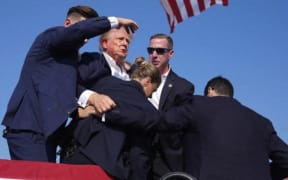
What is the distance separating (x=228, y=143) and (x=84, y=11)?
161 centimetres

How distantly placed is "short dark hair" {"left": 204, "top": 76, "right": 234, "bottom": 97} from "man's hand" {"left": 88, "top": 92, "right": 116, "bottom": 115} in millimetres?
1499

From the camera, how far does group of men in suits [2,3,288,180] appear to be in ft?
12.8

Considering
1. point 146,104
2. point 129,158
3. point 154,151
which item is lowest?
point 154,151

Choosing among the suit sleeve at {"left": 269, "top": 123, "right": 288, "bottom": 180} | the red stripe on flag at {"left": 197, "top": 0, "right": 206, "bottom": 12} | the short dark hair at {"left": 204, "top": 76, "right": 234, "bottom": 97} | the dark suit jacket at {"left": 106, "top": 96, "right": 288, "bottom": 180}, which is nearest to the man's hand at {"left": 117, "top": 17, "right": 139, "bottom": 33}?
the dark suit jacket at {"left": 106, "top": 96, "right": 288, "bottom": 180}

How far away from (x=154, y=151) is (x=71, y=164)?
115 centimetres

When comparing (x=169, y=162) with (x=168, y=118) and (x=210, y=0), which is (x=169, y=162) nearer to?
(x=168, y=118)

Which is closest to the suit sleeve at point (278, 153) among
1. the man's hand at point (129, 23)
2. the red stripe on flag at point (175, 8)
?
the man's hand at point (129, 23)

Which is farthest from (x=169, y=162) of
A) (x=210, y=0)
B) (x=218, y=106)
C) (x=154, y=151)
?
(x=210, y=0)

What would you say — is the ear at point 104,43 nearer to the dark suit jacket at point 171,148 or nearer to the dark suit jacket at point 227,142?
the dark suit jacket at point 227,142

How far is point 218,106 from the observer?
4715 mm

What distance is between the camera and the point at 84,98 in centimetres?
399

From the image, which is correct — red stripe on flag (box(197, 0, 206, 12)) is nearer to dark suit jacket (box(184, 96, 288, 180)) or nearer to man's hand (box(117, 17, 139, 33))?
dark suit jacket (box(184, 96, 288, 180))

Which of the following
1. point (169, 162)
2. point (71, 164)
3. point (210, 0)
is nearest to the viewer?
point (71, 164)

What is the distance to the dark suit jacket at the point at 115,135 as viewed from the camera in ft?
12.1
